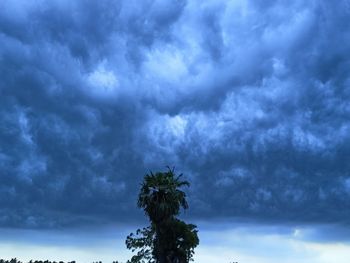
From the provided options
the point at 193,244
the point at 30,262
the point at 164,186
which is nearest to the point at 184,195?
the point at 164,186

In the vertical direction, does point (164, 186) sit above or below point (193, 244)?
above

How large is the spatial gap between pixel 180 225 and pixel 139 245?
7890 mm

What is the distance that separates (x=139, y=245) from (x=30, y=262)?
82.7m

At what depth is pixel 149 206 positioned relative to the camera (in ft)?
198

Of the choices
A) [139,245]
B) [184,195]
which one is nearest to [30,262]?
[139,245]

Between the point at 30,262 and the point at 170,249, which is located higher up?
the point at 30,262

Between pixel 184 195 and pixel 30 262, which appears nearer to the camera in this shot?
pixel 184 195

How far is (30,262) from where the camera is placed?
132125mm

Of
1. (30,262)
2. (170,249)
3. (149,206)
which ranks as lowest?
(170,249)

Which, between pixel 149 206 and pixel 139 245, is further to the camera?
pixel 139 245

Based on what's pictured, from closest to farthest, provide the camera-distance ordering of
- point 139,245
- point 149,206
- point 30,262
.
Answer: point 149,206 < point 139,245 < point 30,262

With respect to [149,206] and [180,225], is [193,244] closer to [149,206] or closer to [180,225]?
[180,225]

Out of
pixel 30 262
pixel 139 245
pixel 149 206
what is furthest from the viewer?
pixel 30 262

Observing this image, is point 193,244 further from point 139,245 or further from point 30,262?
point 30,262
